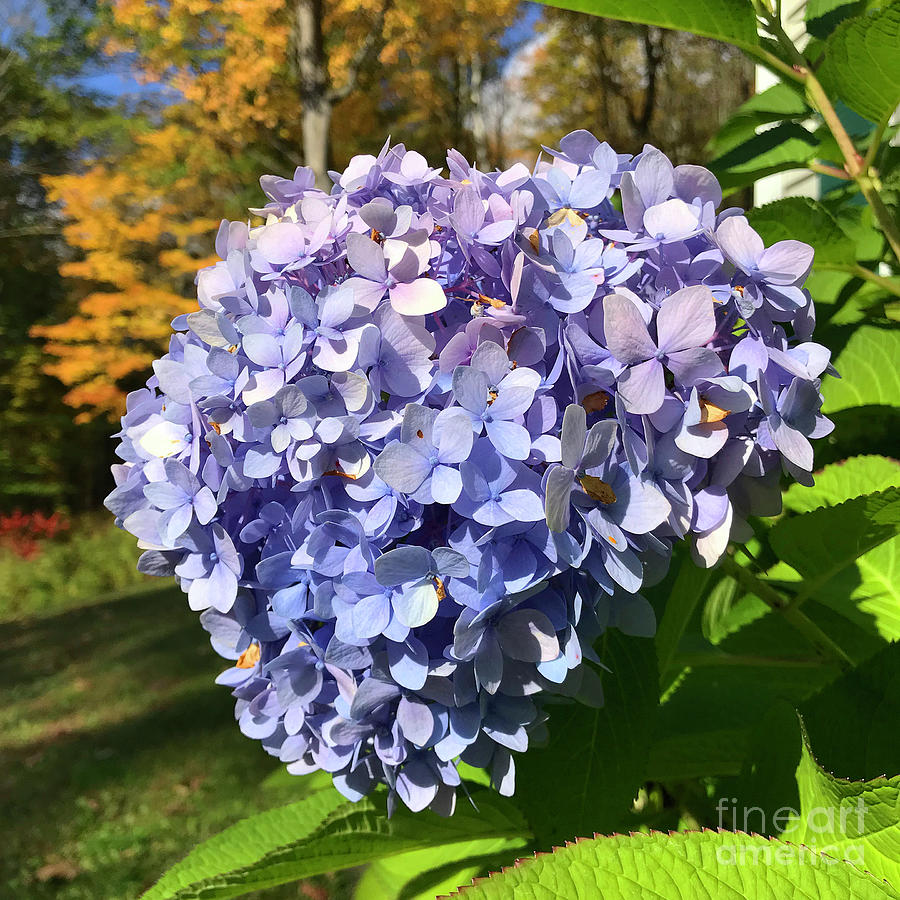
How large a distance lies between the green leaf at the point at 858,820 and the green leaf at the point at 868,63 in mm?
710

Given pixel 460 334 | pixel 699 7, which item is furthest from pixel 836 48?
pixel 460 334

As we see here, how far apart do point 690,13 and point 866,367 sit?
605 millimetres

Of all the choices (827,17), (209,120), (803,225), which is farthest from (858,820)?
(209,120)

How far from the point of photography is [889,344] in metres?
1.16

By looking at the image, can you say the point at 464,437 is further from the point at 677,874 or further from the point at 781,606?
the point at 781,606

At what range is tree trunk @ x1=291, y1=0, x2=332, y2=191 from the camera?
7.22 meters

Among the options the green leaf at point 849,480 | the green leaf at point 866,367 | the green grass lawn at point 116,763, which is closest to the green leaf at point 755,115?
the green leaf at point 866,367

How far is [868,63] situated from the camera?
84cm

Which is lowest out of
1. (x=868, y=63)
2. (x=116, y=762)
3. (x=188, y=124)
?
(x=116, y=762)

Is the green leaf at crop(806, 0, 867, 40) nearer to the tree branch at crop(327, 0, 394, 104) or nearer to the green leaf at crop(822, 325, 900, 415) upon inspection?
the green leaf at crop(822, 325, 900, 415)

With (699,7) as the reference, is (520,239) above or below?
below

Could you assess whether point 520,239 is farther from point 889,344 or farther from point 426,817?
point 889,344

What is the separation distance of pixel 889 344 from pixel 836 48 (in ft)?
1.59

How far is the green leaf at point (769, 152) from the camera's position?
1143 millimetres
